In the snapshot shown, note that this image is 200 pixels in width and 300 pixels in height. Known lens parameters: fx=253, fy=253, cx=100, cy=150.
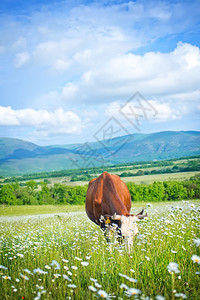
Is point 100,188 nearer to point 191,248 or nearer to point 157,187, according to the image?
point 191,248

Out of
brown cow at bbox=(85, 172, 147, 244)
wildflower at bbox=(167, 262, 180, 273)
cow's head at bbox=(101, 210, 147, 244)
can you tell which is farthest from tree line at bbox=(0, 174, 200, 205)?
wildflower at bbox=(167, 262, 180, 273)

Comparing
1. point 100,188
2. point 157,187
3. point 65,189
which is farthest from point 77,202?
point 100,188

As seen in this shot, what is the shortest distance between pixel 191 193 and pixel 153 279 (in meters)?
39.6

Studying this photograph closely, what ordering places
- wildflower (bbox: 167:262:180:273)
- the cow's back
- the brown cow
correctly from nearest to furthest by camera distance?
1. wildflower (bbox: 167:262:180:273)
2. the brown cow
3. the cow's back

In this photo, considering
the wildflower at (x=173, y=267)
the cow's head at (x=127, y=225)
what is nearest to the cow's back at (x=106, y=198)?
the cow's head at (x=127, y=225)

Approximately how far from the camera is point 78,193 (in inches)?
1922

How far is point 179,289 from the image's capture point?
12.6 ft

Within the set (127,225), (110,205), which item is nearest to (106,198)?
(110,205)

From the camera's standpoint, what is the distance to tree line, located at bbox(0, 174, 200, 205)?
136ft

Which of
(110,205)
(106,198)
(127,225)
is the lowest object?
(127,225)

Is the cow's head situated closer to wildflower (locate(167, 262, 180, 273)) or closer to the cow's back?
the cow's back

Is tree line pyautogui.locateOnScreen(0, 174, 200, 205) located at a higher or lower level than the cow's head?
lower

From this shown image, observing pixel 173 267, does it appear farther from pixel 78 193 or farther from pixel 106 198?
pixel 78 193

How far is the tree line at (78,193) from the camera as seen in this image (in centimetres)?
4156
